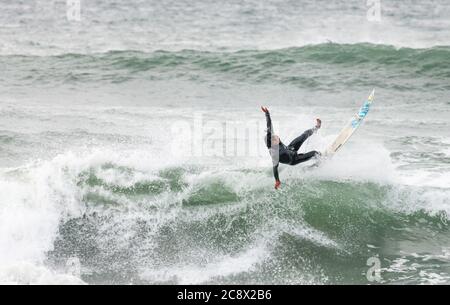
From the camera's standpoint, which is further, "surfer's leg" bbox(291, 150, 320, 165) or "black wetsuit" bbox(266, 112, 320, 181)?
"surfer's leg" bbox(291, 150, 320, 165)

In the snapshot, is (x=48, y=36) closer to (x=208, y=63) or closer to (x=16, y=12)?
(x=16, y=12)

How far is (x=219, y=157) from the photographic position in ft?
50.5

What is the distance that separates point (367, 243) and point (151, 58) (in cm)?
1635

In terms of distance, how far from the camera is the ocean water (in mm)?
10945

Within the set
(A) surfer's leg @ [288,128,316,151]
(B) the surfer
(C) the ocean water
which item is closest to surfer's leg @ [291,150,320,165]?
(B) the surfer

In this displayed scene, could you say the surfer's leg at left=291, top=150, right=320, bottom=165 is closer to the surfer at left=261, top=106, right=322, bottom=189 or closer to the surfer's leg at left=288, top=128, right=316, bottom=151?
the surfer at left=261, top=106, right=322, bottom=189

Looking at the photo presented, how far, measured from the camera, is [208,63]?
2527 cm

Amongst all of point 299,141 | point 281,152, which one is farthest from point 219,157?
point 281,152

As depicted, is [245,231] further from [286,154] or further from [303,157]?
[303,157]

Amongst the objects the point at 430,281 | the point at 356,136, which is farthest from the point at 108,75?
the point at 430,281

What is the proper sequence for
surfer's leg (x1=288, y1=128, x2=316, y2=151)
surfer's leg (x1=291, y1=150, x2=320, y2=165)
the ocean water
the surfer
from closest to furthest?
the ocean water
the surfer
surfer's leg (x1=291, y1=150, x2=320, y2=165)
surfer's leg (x1=288, y1=128, x2=316, y2=151)

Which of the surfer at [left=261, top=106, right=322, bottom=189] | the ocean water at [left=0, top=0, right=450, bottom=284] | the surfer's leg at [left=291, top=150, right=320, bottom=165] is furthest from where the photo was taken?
the surfer's leg at [left=291, top=150, right=320, bottom=165]

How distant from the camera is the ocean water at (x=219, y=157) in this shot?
10.9 m
